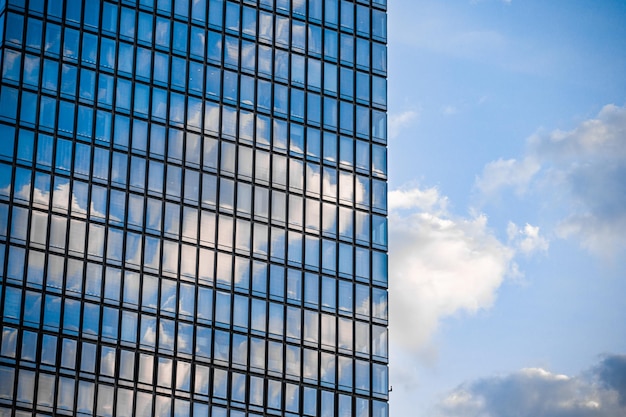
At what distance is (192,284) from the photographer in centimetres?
13188

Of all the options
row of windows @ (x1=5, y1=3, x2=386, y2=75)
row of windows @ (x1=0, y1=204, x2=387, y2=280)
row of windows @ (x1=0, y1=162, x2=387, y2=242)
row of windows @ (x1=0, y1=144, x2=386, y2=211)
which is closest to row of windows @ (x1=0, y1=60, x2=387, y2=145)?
row of windows @ (x1=0, y1=144, x2=386, y2=211)

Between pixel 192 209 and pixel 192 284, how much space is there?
5.62m

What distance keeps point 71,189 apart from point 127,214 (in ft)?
14.9

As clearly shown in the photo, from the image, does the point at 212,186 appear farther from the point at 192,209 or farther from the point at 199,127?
the point at 199,127

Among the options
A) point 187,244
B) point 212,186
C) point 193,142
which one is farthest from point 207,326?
point 193,142

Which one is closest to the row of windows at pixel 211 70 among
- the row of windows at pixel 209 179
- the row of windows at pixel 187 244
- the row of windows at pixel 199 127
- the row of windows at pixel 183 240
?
the row of windows at pixel 199 127

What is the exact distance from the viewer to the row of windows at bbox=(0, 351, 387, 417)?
122m

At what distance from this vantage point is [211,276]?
133000 millimetres

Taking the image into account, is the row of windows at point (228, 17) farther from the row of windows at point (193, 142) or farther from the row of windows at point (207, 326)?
the row of windows at point (207, 326)

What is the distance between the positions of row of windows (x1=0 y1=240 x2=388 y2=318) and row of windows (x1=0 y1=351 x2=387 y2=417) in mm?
4353

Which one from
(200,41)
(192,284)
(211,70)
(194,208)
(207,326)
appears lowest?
(207,326)

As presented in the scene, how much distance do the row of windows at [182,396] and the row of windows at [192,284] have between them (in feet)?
14.3

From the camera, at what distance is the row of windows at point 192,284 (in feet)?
410

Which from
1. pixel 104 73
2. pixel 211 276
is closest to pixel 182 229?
pixel 211 276
